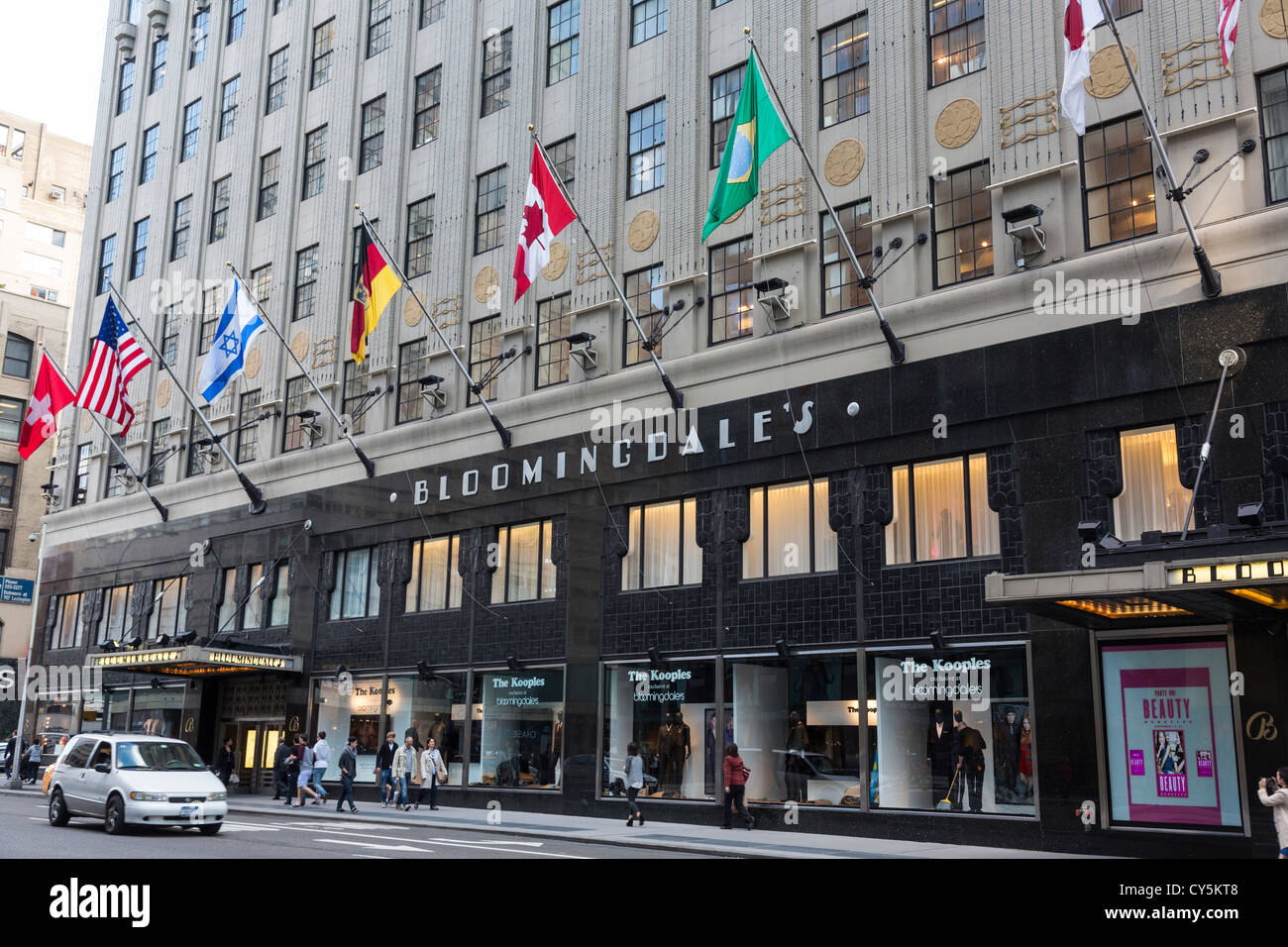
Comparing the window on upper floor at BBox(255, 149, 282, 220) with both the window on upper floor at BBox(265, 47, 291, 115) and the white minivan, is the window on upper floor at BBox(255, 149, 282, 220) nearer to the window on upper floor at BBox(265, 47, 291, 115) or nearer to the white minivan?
the window on upper floor at BBox(265, 47, 291, 115)

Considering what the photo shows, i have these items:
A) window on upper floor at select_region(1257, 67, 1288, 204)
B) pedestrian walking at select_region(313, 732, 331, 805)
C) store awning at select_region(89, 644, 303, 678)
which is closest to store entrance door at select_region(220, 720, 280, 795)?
store awning at select_region(89, 644, 303, 678)

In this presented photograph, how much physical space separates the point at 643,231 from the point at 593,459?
5684mm

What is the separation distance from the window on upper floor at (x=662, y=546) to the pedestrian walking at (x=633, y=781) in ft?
12.9

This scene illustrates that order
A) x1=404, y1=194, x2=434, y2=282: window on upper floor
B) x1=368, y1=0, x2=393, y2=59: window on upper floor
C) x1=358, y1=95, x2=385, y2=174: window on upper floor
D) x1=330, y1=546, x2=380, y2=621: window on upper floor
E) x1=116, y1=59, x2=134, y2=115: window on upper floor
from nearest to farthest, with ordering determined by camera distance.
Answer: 1. x1=330, y1=546, x2=380, y2=621: window on upper floor
2. x1=404, y1=194, x2=434, y2=282: window on upper floor
3. x1=358, y1=95, x2=385, y2=174: window on upper floor
4. x1=368, y1=0, x2=393, y2=59: window on upper floor
5. x1=116, y1=59, x2=134, y2=115: window on upper floor

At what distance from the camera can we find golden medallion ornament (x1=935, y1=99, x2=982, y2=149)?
2309cm

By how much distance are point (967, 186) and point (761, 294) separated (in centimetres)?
468

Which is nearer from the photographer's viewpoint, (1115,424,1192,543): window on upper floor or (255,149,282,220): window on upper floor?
(1115,424,1192,543): window on upper floor

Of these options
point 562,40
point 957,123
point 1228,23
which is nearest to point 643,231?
point 562,40

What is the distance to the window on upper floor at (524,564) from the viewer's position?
94.4 feet

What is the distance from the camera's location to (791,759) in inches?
924

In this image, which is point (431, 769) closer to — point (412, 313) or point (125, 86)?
point (412, 313)

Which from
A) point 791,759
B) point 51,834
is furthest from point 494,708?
point 51,834

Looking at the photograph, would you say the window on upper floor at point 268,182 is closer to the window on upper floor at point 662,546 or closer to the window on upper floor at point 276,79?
the window on upper floor at point 276,79

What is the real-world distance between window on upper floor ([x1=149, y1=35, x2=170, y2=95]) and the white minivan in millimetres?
35084
